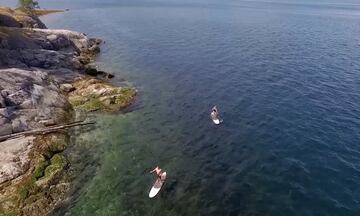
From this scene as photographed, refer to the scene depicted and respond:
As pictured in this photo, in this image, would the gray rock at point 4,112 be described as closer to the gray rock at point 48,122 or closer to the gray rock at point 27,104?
the gray rock at point 27,104

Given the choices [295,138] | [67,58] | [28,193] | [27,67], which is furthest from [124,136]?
[67,58]

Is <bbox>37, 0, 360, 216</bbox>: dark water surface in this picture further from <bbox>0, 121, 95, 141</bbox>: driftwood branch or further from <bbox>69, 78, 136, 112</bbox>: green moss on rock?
<bbox>0, 121, 95, 141</bbox>: driftwood branch

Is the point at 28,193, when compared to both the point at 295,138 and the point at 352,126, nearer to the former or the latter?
the point at 295,138

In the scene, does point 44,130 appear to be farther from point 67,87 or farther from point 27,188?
point 67,87

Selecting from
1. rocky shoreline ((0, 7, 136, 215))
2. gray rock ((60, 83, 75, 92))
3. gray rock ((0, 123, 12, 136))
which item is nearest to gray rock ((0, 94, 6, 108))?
rocky shoreline ((0, 7, 136, 215))

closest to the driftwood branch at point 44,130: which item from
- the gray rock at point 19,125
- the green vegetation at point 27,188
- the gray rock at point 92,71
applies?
the gray rock at point 19,125

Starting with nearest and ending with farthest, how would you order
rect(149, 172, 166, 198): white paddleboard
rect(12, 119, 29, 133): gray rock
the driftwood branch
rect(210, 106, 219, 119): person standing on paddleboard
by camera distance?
rect(149, 172, 166, 198): white paddleboard < the driftwood branch < rect(12, 119, 29, 133): gray rock < rect(210, 106, 219, 119): person standing on paddleboard
